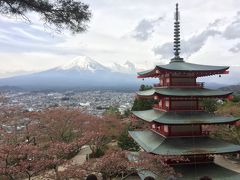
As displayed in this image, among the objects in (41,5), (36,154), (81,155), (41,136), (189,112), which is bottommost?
(81,155)

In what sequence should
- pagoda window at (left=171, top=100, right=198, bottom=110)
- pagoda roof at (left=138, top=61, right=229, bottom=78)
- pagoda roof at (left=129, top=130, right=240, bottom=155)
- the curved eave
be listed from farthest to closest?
1. pagoda window at (left=171, top=100, right=198, bottom=110)
2. pagoda roof at (left=138, top=61, right=229, bottom=78)
3. the curved eave
4. pagoda roof at (left=129, top=130, right=240, bottom=155)

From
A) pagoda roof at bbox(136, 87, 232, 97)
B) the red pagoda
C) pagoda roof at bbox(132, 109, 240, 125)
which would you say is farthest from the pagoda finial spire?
pagoda roof at bbox(132, 109, 240, 125)

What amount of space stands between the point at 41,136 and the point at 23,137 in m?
2.97

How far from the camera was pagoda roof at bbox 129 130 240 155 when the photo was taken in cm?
1569

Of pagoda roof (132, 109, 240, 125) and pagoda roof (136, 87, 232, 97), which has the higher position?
pagoda roof (136, 87, 232, 97)

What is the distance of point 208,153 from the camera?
15.6m

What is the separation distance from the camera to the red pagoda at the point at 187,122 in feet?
52.2

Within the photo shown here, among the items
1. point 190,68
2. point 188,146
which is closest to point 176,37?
point 190,68

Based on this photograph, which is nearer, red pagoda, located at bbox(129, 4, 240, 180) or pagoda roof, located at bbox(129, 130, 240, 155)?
pagoda roof, located at bbox(129, 130, 240, 155)

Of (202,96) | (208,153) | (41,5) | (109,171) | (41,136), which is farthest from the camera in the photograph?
(41,136)

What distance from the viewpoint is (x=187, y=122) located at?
647 inches

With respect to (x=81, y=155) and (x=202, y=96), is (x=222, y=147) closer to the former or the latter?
(x=202, y=96)

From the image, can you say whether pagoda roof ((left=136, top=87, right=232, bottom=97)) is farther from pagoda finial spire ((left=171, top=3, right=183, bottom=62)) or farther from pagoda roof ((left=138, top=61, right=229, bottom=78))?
pagoda finial spire ((left=171, top=3, right=183, bottom=62))

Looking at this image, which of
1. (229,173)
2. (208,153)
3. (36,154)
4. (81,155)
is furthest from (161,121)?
(81,155)
